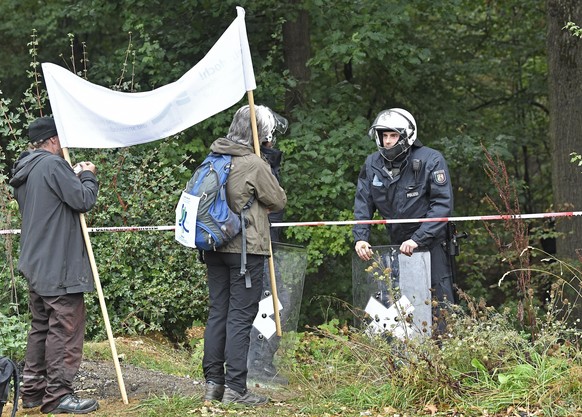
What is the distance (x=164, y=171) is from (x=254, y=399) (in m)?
4.20

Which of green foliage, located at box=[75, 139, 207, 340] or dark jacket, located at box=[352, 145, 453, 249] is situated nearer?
dark jacket, located at box=[352, 145, 453, 249]

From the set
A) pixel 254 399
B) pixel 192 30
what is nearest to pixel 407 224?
pixel 254 399

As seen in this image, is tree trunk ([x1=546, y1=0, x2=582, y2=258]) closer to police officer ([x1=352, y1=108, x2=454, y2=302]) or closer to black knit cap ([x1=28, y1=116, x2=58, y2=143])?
police officer ([x1=352, y1=108, x2=454, y2=302])

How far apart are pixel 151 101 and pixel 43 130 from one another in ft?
2.55

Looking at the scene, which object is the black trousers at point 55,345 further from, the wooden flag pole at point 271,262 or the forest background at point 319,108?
the forest background at point 319,108

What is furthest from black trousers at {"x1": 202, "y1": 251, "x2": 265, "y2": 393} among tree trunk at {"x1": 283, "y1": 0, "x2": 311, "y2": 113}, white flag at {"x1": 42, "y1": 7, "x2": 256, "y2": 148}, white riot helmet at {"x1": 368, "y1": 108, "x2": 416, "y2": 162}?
tree trunk at {"x1": 283, "y1": 0, "x2": 311, "y2": 113}

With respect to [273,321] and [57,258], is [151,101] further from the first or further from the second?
[273,321]

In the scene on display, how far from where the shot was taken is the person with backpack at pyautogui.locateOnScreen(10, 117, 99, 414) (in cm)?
664

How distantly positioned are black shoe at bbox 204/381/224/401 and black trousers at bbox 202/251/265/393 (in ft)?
0.10

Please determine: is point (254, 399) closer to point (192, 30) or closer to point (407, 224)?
point (407, 224)

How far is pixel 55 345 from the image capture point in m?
6.70

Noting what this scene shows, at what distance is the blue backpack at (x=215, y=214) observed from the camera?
6.57 metres

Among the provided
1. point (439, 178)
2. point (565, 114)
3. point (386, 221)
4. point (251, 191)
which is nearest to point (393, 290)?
point (386, 221)

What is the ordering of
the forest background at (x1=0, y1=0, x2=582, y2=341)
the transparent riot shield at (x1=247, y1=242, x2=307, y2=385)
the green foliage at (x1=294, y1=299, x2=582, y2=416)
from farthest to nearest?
the forest background at (x1=0, y1=0, x2=582, y2=341) → the transparent riot shield at (x1=247, y1=242, x2=307, y2=385) → the green foliage at (x1=294, y1=299, x2=582, y2=416)
